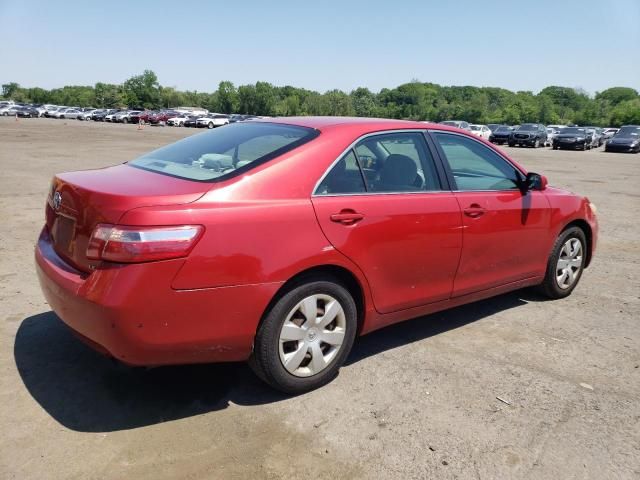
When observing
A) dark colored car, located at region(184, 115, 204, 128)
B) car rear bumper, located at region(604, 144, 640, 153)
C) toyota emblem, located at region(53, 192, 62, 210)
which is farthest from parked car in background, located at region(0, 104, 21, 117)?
toyota emblem, located at region(53, 192, 62, 210)

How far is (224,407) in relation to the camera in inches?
127

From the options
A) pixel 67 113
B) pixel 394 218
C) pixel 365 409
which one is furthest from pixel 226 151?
pixel 67 113

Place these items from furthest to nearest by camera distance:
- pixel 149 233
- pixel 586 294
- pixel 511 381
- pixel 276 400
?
pixel 586 294 < pixel 511 381 < pixel 276 400 < pixel 149 233

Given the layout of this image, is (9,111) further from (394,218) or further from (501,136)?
Result: (394,218)

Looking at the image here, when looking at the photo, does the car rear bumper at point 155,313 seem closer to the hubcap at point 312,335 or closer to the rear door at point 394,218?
the hubcap at point 312,335

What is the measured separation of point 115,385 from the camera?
133 inches

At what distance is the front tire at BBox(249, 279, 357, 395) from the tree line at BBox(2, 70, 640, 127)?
340 feet

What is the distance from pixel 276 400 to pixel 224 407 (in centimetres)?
31

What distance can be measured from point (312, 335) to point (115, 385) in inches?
49.2

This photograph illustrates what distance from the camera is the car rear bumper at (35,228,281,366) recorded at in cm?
269

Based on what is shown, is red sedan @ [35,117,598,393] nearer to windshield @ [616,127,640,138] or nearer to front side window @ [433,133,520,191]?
front side window @ [433,133,520,191]

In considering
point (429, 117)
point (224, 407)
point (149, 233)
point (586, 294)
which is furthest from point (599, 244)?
point (429, 117)

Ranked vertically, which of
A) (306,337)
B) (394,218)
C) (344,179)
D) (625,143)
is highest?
(344,179)

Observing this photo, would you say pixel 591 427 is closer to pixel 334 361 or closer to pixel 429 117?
pixel 334 361
